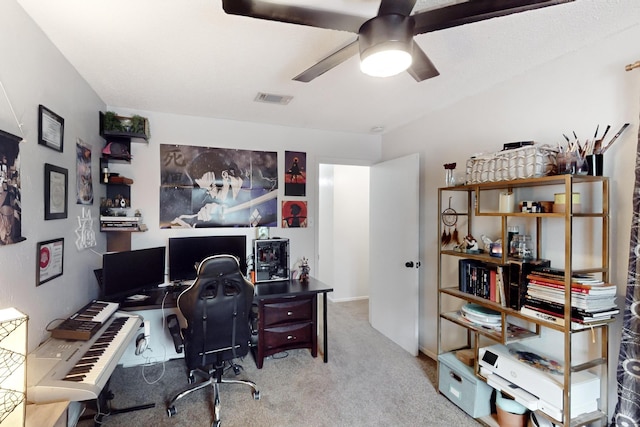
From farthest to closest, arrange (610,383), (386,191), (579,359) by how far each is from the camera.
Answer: (386,191) → (579,359) → (610,383)

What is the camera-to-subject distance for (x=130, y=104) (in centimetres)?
290

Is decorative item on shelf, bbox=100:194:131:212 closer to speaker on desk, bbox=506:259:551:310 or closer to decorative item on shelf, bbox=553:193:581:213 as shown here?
speaker on desk, bbox=506:259:551:310

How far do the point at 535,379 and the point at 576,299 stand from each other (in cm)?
53

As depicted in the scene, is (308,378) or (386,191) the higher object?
(386,191)

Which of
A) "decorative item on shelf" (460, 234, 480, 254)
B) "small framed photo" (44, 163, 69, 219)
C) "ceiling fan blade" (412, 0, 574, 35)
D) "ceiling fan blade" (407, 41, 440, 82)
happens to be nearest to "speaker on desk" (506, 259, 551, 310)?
"decorative item on shelf" (460, 234, 480, 254)

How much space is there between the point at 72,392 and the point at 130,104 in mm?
2446

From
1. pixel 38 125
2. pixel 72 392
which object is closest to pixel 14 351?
pixel 72 392

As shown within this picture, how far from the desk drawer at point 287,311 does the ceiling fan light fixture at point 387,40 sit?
2.26 meters

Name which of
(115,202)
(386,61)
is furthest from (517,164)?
(115,202)

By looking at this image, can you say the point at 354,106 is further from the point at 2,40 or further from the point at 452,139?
the point at 2,40

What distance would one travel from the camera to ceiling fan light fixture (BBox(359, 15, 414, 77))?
3.91 ft

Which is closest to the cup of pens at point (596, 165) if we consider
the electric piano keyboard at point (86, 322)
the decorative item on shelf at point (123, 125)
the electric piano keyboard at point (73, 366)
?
the electric piano keyboard at point (73, 366)

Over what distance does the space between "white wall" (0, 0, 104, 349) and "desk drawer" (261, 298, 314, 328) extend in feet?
4.61

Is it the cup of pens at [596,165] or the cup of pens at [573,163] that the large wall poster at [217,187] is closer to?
the cup of pens at [573,163]
